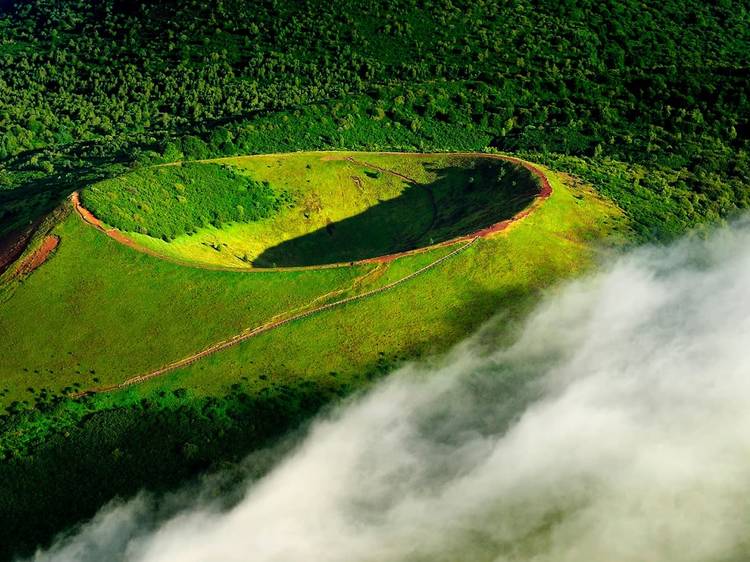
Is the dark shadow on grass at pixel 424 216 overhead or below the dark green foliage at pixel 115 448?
overhead

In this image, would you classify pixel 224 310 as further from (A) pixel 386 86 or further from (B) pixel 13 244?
(A) pixel 386 86

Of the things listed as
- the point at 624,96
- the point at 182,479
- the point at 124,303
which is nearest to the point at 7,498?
the point at 182,479

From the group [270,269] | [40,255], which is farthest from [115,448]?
[40,255]

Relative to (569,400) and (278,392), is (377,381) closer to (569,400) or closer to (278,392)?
(278,392)

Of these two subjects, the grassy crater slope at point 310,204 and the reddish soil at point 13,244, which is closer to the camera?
the reddish soil at point 13,244

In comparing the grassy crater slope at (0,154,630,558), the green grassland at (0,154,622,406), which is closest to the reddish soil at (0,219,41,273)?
the grassy crater slope at (0,154,630,558)

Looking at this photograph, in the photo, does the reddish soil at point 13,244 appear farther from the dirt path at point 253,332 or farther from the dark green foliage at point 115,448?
the dark green foliage at point 115,448

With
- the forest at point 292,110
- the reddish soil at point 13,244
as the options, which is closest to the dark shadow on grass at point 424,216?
the forest at point 292,110
